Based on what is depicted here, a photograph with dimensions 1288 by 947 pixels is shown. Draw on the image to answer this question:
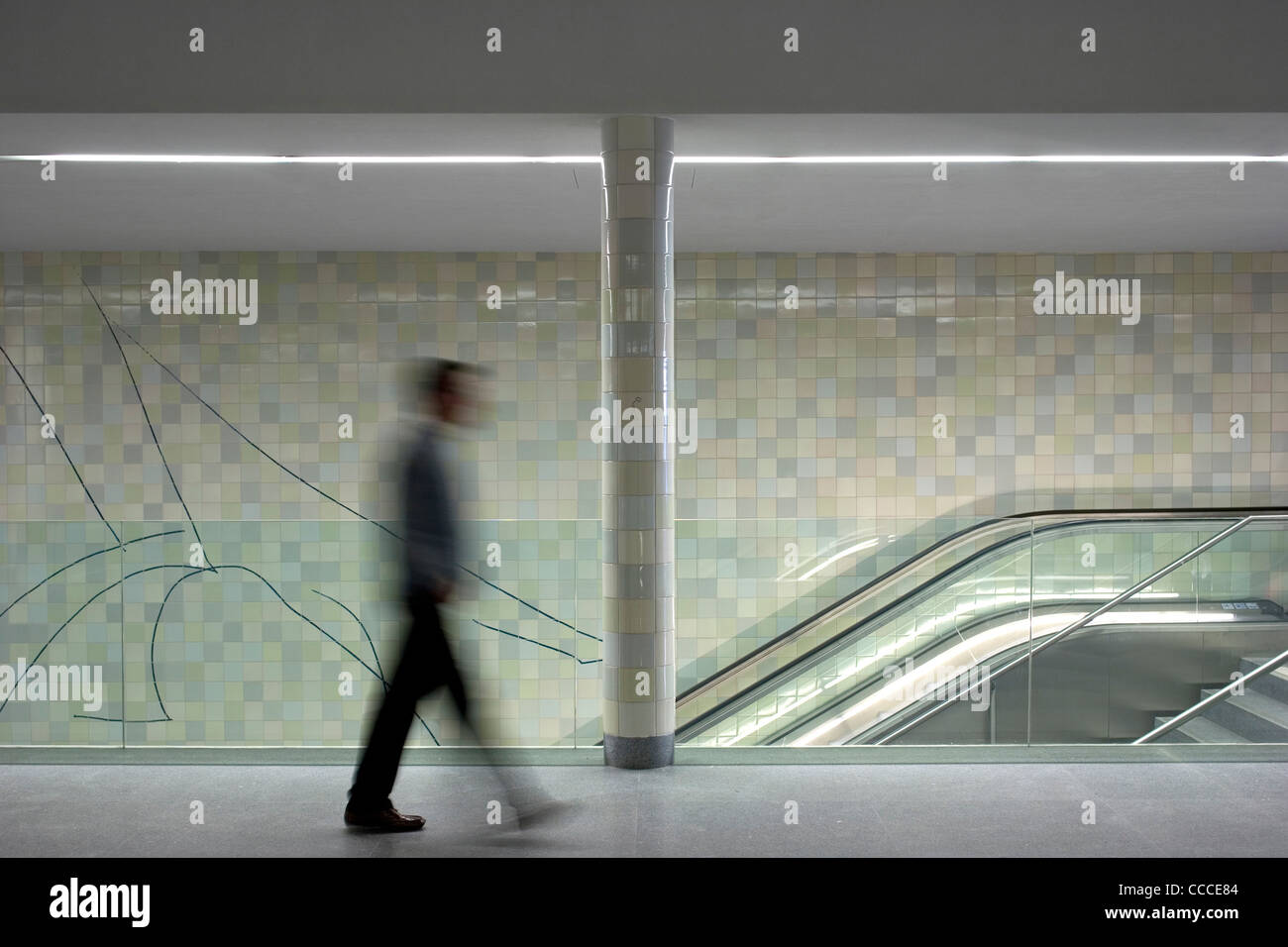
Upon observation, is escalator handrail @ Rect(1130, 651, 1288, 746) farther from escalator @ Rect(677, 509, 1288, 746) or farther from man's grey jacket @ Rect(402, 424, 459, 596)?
man's grey jacket @ Rect(402, 424, 459, 596)

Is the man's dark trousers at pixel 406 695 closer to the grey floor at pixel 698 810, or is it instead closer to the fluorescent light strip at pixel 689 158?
the grey floor at pixel 698 810

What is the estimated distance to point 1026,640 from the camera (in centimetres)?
480

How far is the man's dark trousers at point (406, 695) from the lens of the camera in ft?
11.2

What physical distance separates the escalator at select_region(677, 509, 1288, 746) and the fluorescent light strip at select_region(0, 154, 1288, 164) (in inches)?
68.5

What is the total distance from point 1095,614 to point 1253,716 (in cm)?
79

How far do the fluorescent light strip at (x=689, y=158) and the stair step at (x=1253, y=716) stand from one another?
2535 mm

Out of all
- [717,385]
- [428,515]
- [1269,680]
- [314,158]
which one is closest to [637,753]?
[428,515]

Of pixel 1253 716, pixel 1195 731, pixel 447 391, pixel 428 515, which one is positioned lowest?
pixel 1195 731

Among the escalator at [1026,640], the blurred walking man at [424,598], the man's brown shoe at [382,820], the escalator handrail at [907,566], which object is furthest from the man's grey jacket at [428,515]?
the escalator handrail at [907,566]

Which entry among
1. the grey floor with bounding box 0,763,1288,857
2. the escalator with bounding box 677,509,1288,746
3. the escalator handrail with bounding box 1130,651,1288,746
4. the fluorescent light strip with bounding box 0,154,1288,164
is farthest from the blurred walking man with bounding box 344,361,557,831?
the escalator handrail with bounding box 1130,651,1288,746
